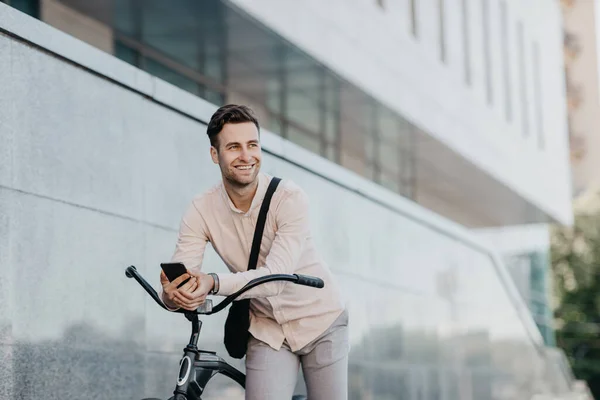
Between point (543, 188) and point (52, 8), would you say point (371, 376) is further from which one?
point (543, 188)

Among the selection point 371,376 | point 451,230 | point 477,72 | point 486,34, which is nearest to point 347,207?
point 371,376

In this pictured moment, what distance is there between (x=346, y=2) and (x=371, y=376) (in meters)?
5.42

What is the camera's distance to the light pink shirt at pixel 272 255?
462cm

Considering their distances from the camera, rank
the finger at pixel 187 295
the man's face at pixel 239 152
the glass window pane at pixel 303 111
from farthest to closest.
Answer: the glass window pane at pixel 303 111 < the man's face at pixel 239 152 < the finger at pixel 187 295

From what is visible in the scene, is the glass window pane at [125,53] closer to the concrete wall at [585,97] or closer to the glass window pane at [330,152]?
the glass window pane at [330,152]

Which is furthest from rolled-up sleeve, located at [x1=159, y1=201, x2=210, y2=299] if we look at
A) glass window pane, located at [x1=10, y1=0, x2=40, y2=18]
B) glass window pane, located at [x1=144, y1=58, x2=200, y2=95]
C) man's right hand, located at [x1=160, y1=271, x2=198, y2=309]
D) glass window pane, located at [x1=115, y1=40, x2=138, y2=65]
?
glass window pane, located at [x1=144, y1=58, x2=200, y2=95]

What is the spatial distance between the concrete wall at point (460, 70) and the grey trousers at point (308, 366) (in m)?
7.40

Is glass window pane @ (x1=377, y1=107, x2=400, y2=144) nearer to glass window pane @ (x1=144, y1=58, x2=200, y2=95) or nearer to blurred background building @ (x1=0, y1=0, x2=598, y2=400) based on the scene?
blurred background building @ (x1=0, y1=0, x2=598, y2=400)

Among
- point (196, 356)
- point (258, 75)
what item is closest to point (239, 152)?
point (196, 356)

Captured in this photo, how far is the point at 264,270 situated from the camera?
179 inches

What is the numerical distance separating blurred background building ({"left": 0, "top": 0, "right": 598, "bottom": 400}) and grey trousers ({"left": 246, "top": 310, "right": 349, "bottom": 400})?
1933mm

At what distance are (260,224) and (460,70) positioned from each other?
59.6 feet

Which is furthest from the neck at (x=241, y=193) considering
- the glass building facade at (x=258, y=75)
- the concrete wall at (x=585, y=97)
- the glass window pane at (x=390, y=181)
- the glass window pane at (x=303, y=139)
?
the concrete wall at (x=585, y=97)

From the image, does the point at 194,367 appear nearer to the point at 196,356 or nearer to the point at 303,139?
the point at 196,356
